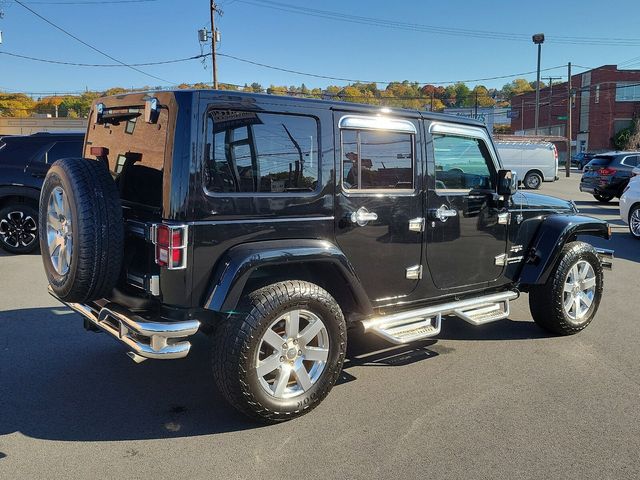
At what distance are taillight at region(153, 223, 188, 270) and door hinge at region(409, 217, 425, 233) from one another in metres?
1.81

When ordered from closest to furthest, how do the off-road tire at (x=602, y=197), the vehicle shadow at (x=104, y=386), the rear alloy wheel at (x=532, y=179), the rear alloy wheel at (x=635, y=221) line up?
1. the vehicle shadow at (x=104, y=386)
2. the rear alloy wheel at (x=635, y=221)
3. the off-road tire at (x=602, y=197)
4. the rear alloy wheel at (x=532, y=179)

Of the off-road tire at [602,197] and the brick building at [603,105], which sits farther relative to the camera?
the brick building at [603,105]

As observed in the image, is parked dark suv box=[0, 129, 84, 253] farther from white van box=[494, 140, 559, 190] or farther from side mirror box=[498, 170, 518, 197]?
white van box=[494, 140, 559, 190]

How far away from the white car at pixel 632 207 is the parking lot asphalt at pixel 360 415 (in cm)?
712

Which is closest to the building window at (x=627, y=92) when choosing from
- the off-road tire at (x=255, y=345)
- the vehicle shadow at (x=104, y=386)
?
the vehicle shadow at (x=104, y=386)

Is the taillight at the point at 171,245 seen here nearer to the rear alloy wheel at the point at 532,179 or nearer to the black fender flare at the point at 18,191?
the black fender flare at the point at 18,191

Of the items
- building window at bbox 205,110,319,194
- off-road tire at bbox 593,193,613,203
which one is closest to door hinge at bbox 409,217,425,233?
building window at bbox 205,110,319,194

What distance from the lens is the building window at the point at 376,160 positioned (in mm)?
3883

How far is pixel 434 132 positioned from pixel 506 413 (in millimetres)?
2157

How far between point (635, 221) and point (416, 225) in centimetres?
927

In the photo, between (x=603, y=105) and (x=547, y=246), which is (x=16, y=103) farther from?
(x=547, y=246)

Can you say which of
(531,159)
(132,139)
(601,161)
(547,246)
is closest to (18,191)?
(132,139)

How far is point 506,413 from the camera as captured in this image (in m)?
3.68

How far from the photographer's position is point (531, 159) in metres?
26.8
